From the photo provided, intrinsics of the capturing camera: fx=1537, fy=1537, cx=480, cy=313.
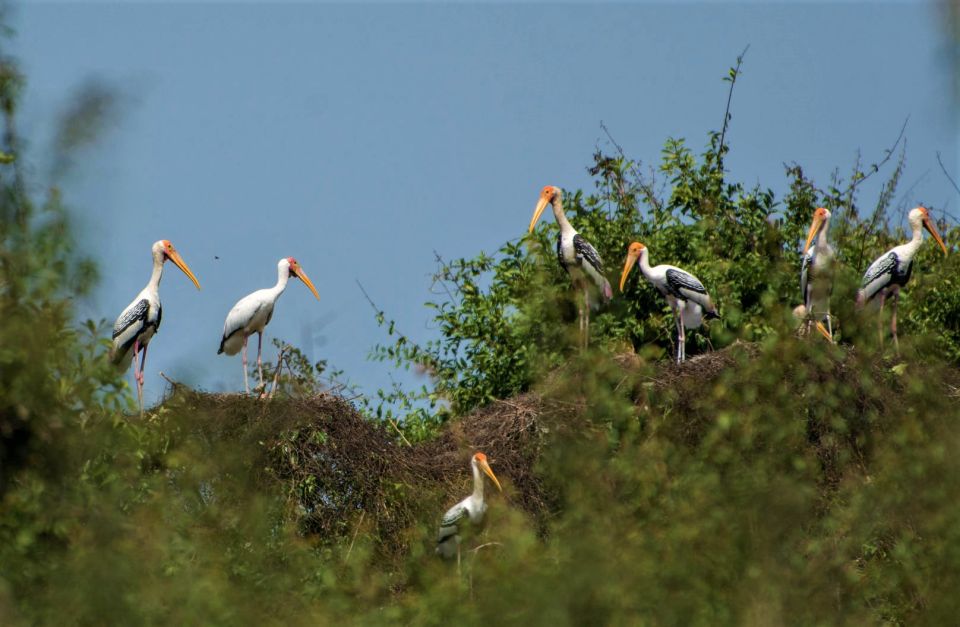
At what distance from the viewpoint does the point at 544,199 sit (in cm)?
1438

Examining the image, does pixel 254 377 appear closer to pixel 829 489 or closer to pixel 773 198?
pixel 773 198

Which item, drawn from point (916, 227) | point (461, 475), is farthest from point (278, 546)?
point (916, 227)

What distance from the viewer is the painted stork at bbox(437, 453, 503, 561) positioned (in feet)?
32.5

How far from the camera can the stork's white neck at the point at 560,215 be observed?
1365 cm

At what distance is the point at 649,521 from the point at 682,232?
7.43 meters

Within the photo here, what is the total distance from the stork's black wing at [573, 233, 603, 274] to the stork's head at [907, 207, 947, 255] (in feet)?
9.46

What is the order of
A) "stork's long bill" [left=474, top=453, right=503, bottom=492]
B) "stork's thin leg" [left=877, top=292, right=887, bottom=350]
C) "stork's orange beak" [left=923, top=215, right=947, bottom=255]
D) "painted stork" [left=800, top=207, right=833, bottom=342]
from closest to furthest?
1. "stork's long bill" [left=474, top=453, right=503, bottom=492]
2. "painted stork" [left=800, top=207, right=833, bottom=342]
3. "stork's thin leg" [left=877, top=292, right=887, bottom=350]
4. "stork's orange beak" [left=923, top=215, right=947, bottom=255]

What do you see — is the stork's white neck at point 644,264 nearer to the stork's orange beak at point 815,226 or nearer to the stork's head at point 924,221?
the stork's orange beak at point 815,226

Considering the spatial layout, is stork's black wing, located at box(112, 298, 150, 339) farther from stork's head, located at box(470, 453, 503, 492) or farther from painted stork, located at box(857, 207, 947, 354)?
painted stork, located at box(857, 207, 947, 354)

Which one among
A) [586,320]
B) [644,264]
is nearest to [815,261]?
[644,264]

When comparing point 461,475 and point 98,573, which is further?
point 461,475

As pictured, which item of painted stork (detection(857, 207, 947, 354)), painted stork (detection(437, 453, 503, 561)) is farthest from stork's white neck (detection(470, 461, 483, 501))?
painted stork (detection(857, 207, 947, 354))

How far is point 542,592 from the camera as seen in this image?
5.32m

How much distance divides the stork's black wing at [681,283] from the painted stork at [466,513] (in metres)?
2.87
